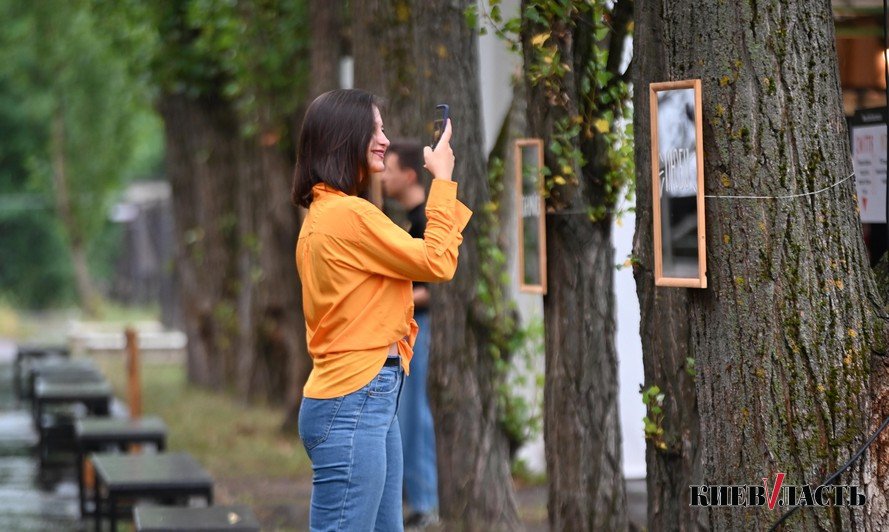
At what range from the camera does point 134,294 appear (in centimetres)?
4650

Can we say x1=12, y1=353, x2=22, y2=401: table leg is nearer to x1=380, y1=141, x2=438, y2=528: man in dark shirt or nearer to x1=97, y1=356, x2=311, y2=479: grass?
x1=97, y1=356, x2=311, y2=479: grass

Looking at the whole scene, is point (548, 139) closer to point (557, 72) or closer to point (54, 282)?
point (557, 72)

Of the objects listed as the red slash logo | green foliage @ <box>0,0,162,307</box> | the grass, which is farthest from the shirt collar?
green foliage @ <box>0,0,162,307</box>

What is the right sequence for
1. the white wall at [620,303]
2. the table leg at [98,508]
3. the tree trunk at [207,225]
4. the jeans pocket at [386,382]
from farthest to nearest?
the tree trunk at [207,225] → the white wall at [620,303] → the table leg at [98,508] → the jeans pocket at [386,382]

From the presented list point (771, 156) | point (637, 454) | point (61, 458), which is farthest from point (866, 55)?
point (61, 458)

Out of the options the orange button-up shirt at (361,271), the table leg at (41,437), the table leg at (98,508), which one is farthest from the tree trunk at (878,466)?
the table leg at (41,437)

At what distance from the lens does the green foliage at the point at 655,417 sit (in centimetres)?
528

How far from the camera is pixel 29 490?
454 inches

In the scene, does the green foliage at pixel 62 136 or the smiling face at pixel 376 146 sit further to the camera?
the green foliage at pixel 62 136

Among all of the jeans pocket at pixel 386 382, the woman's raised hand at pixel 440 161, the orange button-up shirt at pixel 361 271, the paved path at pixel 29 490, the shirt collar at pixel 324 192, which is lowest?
the paved path at pixel 29 490

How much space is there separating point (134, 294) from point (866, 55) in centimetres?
3934

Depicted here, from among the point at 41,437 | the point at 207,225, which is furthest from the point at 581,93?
the point at 207,225

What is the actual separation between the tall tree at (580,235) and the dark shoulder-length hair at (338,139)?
1463mm

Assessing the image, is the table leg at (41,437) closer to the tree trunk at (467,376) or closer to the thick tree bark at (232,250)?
the thick tree bark at (232,250)
